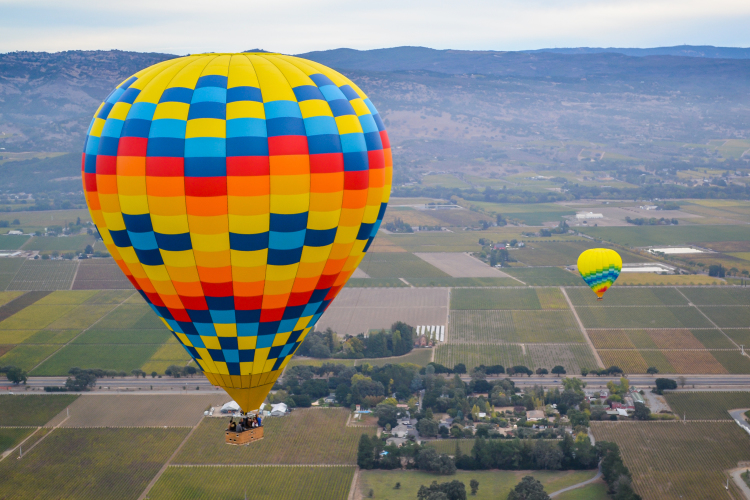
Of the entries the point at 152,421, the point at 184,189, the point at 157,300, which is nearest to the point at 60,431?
the point at 152,421

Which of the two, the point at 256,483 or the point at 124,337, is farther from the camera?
the point at 124,337

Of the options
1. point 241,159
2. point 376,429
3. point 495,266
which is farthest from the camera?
point 495,266

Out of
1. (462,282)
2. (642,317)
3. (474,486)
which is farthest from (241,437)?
(462,282)

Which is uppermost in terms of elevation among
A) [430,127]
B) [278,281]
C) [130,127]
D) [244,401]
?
[130,127]

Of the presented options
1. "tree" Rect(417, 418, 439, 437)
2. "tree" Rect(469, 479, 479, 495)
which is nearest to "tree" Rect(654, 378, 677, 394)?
"tree" Rect(417, 418, 439, 437)

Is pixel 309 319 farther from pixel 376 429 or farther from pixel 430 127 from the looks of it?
pixel 430 127

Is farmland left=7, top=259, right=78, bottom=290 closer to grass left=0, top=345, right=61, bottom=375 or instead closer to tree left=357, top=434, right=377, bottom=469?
grass left=0, top=345, right=61, bottom=375

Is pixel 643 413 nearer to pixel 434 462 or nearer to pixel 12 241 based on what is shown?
pixel 434 462
